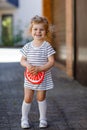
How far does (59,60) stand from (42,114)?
8.99 m

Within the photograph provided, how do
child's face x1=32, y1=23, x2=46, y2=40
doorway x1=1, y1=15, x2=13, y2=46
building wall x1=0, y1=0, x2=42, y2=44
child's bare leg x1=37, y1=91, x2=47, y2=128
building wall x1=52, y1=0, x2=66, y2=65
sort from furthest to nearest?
doorway x1=1, y1=15, x2=13, y2=46 < building wall x1=0, y1=0, x2=42, y2=44 < building wall x1=52, y1=0, x2=66, y2=65 < child's bare leg x1=37, y1=91, x2=47, y2=128 < child's face x1=32, y1=23, x2=46, y2=40

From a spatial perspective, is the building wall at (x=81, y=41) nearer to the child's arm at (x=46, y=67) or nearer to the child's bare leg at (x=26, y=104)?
the child's bare leg at (x=26, y=104)

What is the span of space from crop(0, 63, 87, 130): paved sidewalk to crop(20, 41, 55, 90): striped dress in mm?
634

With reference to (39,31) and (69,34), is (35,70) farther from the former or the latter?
(69,34)

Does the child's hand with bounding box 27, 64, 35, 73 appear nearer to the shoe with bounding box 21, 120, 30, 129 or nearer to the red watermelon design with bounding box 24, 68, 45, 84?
the red watermelon design with bounding box 24, 68, 45, 84

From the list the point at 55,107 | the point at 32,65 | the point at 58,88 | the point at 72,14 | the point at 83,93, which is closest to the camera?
the point at 32,65

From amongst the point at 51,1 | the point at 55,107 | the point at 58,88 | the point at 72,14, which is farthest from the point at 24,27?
the point at 55,107

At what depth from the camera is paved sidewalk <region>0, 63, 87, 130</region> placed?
6297 mm

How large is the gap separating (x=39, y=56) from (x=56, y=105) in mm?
2110

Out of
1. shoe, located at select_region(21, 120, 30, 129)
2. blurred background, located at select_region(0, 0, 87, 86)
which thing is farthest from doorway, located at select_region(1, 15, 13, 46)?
shoe, located at select_region(21, 120, 30, 129)

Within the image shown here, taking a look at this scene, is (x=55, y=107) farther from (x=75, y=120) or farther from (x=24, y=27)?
(x=24, y=27)

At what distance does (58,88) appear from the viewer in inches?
387

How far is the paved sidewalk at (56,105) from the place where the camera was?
6297 mm

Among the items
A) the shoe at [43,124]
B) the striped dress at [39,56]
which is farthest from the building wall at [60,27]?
the striped dress at [39,56]
